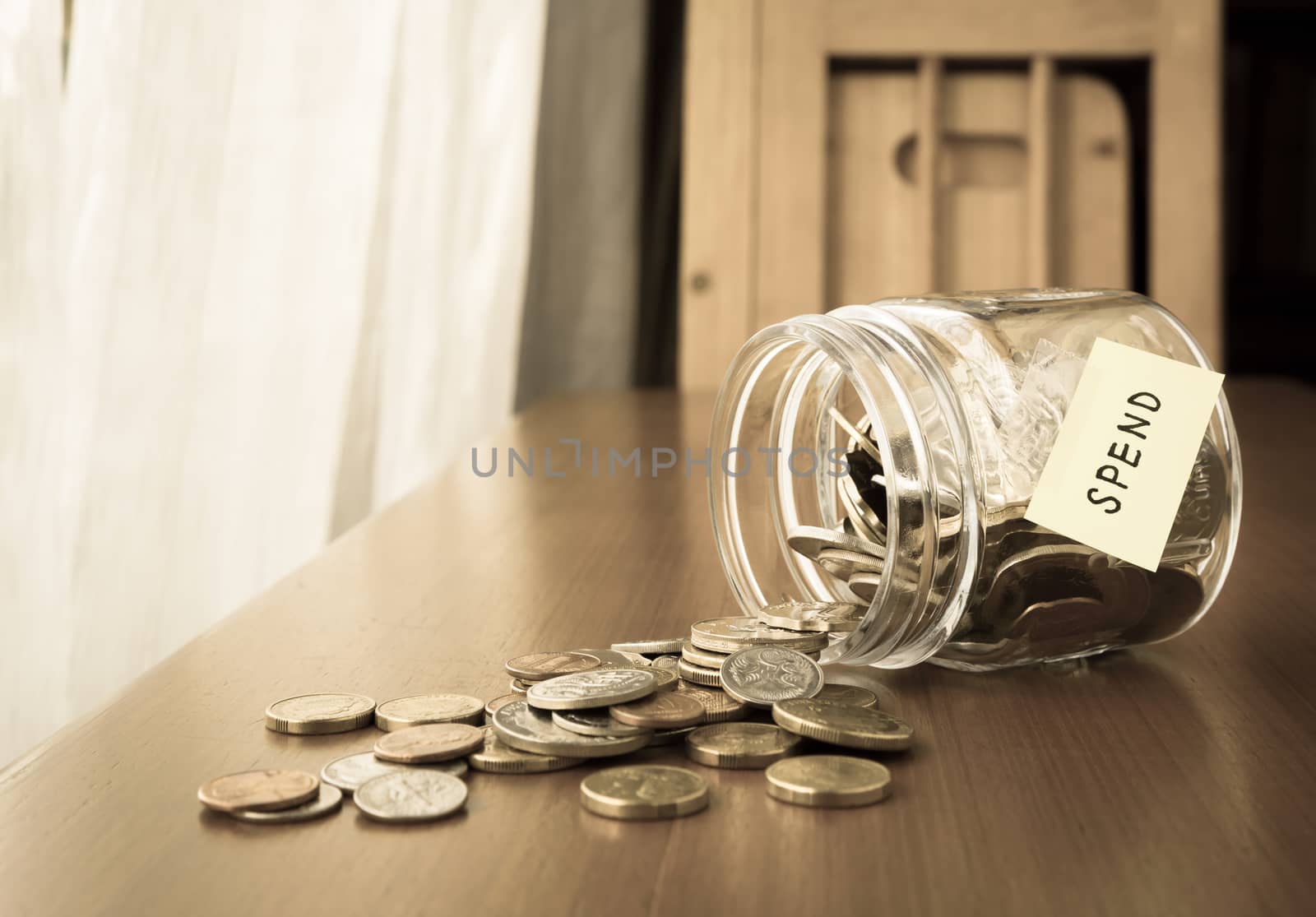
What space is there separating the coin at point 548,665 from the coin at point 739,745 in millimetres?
82

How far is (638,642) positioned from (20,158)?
633 mm

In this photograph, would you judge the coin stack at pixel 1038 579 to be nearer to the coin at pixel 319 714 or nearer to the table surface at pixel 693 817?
the table surface at pixel 693 817

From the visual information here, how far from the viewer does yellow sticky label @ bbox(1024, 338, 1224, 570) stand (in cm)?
53

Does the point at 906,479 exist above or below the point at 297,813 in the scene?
above

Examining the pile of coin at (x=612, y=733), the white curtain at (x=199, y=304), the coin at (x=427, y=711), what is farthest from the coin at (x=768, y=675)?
the white curtain at (x=199, y=304)

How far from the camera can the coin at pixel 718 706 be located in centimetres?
50

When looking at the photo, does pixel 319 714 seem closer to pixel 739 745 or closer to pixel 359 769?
pixel 359 769

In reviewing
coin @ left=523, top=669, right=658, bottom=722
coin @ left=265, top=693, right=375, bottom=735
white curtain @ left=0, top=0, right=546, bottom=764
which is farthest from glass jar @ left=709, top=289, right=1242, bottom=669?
white curtain @ left=0, top=0, right=546, bottom=764

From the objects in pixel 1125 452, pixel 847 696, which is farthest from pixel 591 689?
pixel 1125 452

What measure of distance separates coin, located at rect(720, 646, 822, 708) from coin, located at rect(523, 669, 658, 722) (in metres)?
0.04

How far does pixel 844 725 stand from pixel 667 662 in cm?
13

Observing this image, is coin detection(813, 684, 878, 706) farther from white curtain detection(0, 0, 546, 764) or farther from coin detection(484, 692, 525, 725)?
white curtain detection(0, 0, 546, 764)

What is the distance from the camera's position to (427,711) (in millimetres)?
508

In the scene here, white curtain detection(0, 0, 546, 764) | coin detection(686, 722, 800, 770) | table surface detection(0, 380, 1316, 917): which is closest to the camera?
table surface detection(0, 380, 1316, 917)
